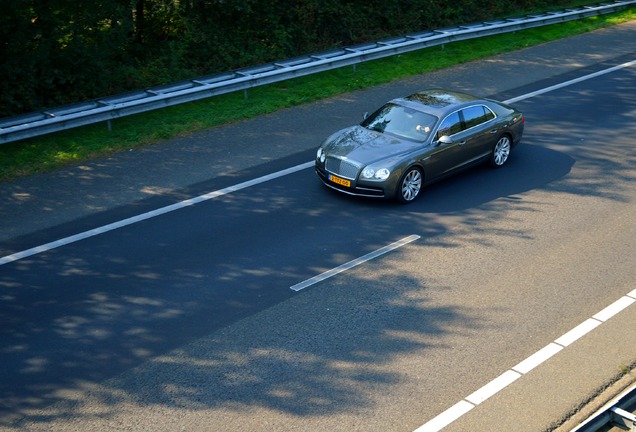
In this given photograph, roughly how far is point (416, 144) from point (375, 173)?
111 cm

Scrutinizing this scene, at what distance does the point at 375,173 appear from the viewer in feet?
44.3

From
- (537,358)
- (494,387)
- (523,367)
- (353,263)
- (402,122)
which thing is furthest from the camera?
(402,122)

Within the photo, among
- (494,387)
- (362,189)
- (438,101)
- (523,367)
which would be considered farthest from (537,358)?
(438,101)

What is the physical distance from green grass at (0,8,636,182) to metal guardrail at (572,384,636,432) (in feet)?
36.7

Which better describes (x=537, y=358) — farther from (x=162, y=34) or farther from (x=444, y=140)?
(x=162, y=34)

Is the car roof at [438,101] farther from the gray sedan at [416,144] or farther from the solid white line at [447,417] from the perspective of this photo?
the solid white line at [447,417]

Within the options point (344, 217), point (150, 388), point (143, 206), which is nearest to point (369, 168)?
point (344, 217)

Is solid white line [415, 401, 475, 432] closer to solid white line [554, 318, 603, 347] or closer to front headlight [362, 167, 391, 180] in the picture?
solid white line [554, 318, 603, 347]

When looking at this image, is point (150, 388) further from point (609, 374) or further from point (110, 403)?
point (609, 374)

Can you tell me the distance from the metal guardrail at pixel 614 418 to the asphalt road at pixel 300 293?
565 mm

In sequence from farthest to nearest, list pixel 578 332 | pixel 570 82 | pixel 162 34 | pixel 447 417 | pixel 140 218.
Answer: pixel 162 34 → pixel 570 82 → pixel 140 218 → pixel 578 332 → pixel 447 417

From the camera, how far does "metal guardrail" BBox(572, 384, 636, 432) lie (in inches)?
310

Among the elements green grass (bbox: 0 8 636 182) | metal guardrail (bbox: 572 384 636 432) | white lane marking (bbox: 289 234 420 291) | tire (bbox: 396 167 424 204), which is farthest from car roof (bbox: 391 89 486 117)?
metal guardrail (bbox: 572 384 636 432)

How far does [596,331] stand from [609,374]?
95 centimetres
